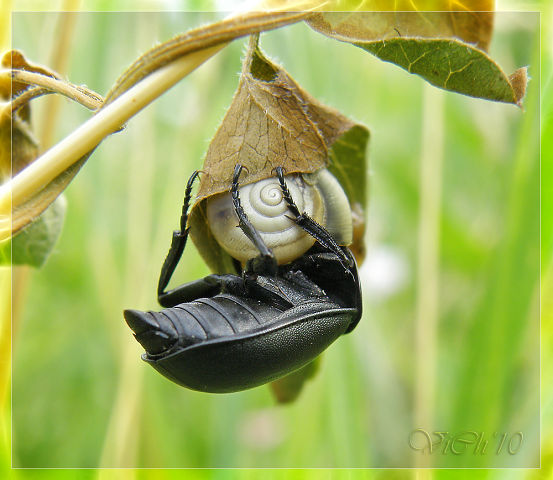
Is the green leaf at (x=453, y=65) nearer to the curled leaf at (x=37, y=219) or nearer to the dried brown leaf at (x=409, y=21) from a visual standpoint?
the dried brown leaf at (x=409, y=21)

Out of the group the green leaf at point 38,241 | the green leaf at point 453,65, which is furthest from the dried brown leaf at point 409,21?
the green leaf at point 38,241

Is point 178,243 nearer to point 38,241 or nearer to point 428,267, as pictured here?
point 38,241

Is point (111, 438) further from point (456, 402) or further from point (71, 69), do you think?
point (71, 69)

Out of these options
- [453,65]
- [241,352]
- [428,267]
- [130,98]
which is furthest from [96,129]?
[428,267]

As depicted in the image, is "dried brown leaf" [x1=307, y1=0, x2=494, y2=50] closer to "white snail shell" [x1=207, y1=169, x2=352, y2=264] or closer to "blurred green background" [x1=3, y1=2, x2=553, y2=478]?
"white snail shell" [x1=207, y1=169, x2=352, y2=264]

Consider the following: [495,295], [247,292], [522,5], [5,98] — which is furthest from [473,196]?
[5,98]
